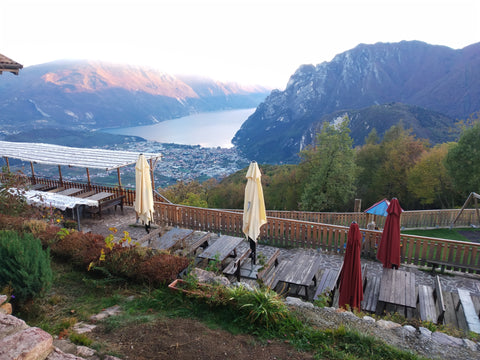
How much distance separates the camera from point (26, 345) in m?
2.62

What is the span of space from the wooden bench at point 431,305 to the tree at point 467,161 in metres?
12.7

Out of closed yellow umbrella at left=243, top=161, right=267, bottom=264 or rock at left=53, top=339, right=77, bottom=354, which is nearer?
rock at left=53, top=339, right=77, bottom=354

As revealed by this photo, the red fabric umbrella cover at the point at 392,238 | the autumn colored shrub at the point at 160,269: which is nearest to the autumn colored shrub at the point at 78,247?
the autumn colored shrub at the point at 160,269

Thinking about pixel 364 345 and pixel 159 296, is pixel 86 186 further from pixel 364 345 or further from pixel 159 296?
pixel 364 345

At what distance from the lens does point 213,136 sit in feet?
511

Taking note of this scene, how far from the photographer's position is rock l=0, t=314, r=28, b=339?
291cm

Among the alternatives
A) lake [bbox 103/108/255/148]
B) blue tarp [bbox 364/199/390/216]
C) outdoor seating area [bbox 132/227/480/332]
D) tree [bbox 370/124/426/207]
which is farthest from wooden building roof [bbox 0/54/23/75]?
lake [bbox 103/108/255/148]

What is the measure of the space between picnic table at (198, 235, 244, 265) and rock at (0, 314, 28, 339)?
3.89m

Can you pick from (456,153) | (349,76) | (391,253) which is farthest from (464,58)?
(391,253)

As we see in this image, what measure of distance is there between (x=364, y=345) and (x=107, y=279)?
3.70 m

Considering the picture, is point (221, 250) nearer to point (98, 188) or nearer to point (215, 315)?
point (215, 315)

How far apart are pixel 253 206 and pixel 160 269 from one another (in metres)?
3.01

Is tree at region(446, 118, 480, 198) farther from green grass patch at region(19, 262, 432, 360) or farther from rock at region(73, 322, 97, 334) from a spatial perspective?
rock at region(73, 322, 97, 334)

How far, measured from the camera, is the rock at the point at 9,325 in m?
2.91
